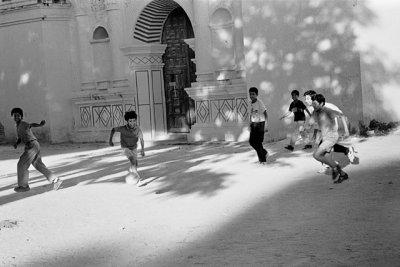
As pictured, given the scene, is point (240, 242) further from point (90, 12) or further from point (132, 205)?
point (90, 12)

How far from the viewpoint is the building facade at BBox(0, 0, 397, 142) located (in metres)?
16.3

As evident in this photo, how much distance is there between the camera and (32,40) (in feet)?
72.1

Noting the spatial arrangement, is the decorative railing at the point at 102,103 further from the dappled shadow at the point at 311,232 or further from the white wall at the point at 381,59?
the dappled shadow at the point at 311,232

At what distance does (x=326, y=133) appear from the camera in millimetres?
10602

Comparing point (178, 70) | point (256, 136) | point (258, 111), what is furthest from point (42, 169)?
point (178, 70)

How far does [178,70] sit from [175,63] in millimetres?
237

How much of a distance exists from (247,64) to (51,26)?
273 inches

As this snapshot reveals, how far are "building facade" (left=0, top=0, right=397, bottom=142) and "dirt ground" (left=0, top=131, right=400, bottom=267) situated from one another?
2.64 meters

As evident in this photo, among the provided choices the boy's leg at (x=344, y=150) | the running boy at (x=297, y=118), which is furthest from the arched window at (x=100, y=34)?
the boy's leg at (x=344, y=150)

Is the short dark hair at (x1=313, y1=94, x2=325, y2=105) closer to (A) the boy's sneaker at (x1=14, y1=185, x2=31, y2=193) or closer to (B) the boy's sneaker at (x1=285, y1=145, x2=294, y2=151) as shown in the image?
(B) the boy's sneaker at (x1=285, y1=145, x2=294, y2=151)

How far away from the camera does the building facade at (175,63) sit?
16.3m

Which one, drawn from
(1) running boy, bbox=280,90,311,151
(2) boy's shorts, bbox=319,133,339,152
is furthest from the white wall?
(2) boy's shorts, bbox=319,133,339,152

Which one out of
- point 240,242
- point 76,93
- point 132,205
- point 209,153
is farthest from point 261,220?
point 76,93

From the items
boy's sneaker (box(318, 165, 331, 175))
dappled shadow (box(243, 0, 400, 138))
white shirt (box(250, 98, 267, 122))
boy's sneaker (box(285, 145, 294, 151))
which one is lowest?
boy's sneaker (box(318, 165, 331, 175))
